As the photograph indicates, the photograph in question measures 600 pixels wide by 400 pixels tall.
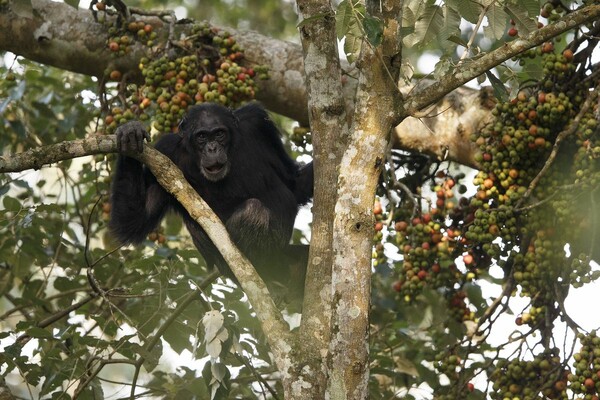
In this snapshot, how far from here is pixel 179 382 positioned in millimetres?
5723

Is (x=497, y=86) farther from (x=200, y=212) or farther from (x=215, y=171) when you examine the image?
(x=215, y=171)

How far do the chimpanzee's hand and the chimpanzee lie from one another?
2.74 feet

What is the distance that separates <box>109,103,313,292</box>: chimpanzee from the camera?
559cm

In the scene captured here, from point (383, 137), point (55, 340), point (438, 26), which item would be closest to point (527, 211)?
point (438, 26)

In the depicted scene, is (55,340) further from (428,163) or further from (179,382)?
(428,163)

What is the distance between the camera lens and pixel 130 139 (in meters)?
4.46

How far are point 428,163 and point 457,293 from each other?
1195 millimetres

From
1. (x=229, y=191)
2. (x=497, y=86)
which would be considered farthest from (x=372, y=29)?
(x=229, y=191)

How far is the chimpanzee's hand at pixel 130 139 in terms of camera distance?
441 cm

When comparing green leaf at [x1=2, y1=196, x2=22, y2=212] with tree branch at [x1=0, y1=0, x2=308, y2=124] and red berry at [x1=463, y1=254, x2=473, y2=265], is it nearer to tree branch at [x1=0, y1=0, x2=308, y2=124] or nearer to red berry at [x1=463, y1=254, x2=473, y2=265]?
tree branch at [x1=0, y1=0, x2=308, y2=124]

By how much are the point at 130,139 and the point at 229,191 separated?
163cm

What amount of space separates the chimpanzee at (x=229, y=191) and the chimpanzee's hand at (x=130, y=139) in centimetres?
84

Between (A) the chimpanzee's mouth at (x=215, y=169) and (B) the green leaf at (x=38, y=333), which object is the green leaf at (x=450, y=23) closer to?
(A) the chimpanzee's mouth at (x=215, y=169)

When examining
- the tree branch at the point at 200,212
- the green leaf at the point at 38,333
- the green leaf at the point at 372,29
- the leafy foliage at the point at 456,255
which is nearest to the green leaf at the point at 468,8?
the leafy foliage at the point at 456,255
